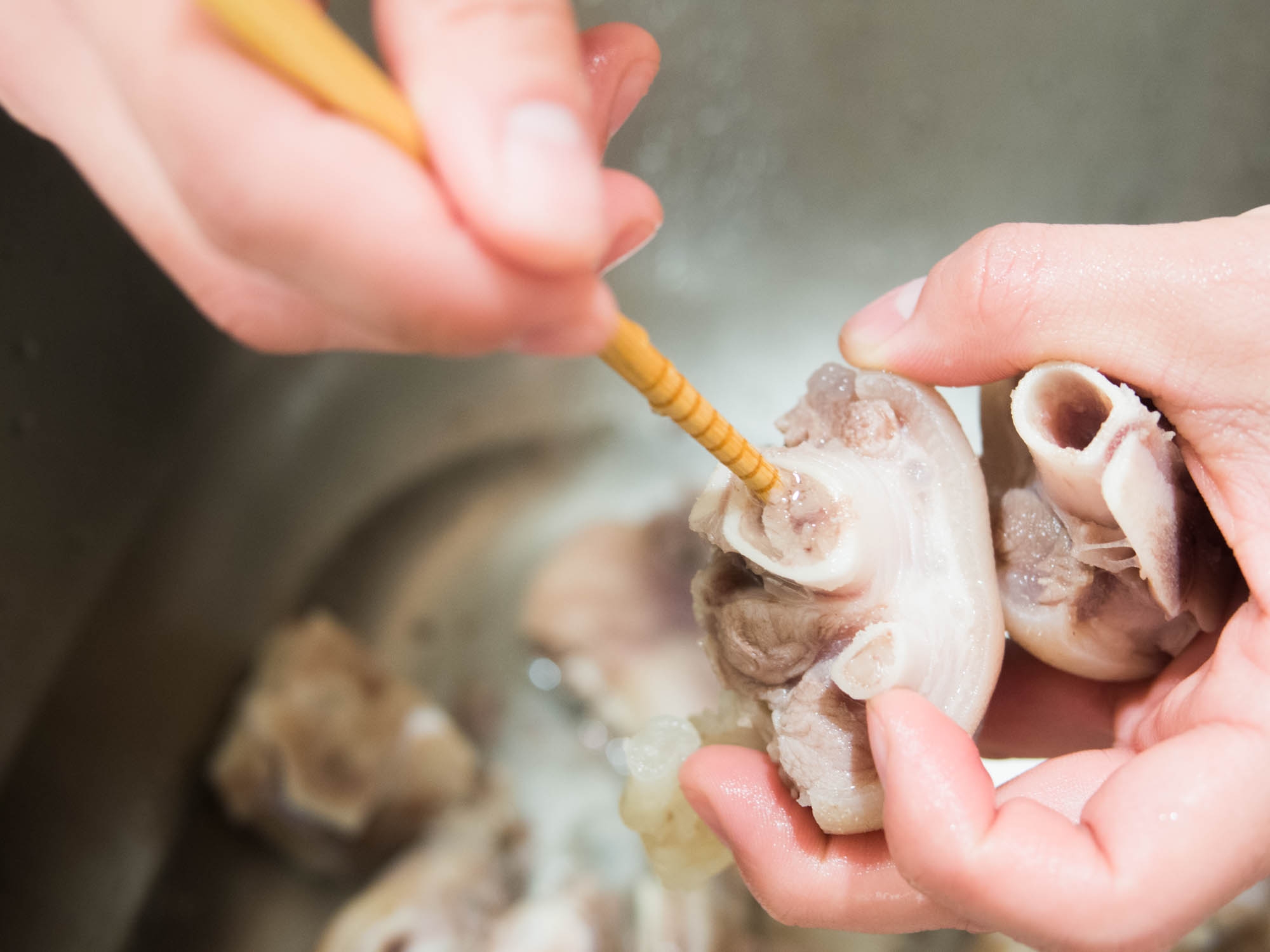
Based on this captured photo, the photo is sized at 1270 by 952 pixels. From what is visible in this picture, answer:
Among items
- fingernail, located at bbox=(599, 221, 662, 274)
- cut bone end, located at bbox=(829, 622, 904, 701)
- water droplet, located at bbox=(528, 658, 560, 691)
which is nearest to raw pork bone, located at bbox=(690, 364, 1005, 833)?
cut bone end, located at bbox=(829, 622, 904, 701)

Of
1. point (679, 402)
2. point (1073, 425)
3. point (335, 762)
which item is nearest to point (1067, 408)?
point (1073, 425)

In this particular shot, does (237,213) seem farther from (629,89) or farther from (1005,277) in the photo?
(1005,277)

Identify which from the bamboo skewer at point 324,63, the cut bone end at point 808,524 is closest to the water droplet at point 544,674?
the cut bone end at point 808,524

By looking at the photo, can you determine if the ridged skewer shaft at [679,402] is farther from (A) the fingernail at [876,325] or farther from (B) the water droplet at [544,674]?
(B) the water droplet at [544,674]

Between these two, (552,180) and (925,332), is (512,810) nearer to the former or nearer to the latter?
(925,332)

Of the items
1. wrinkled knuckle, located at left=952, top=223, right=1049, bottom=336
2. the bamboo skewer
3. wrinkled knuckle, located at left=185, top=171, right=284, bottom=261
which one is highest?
the bamboo skewer

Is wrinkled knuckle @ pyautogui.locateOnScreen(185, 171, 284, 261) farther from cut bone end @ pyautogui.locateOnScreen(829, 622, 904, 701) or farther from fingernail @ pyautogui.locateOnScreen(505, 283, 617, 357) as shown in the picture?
cut bone end @ pyautogui.locateOnScreen(829, 622, 904, 701)

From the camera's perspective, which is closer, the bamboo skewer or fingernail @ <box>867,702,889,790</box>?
the bamboo skewer
